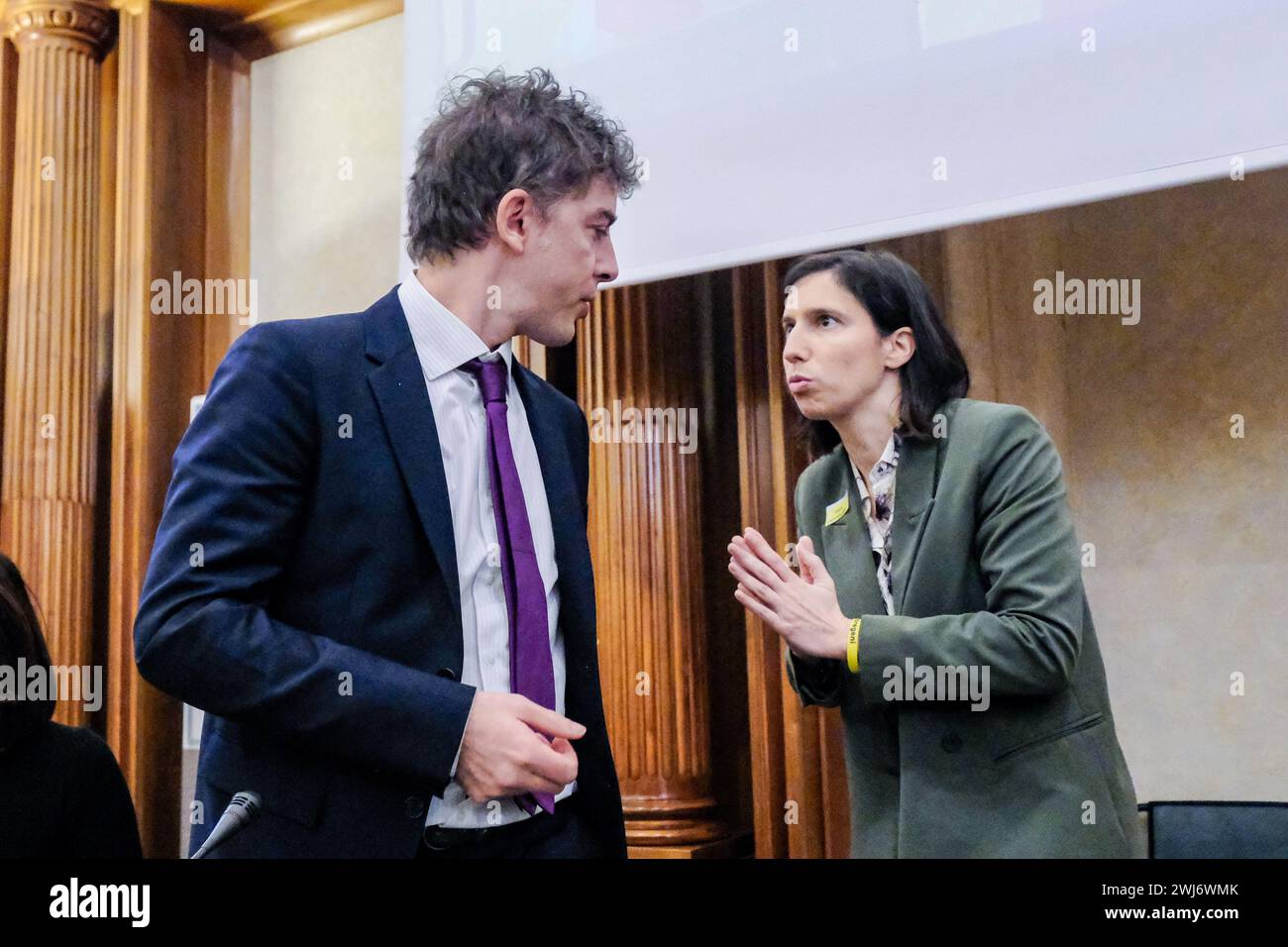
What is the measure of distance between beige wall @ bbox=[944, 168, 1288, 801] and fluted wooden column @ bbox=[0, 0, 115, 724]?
8.39 ft

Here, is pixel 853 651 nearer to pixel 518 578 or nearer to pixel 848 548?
pixel 848 548

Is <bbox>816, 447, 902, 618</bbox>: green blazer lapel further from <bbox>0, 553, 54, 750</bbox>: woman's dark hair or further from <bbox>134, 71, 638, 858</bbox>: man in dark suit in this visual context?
<bbox>0, 553, 54, 750</bbox>: woman's dark hair

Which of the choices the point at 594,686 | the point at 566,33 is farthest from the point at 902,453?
the point at 566,33

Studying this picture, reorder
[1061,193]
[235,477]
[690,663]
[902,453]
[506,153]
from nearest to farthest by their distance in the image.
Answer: [235,477] < [506,153] < [902,453] < [1061,193] < [690,663]

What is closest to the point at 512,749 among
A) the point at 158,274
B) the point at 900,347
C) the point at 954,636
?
the point at 954,636

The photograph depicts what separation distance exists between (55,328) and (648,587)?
2019mm

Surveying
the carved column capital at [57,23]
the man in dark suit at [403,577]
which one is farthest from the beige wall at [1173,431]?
the carved column capital at [57,23]

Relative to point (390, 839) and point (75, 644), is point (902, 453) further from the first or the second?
point (75, 644)

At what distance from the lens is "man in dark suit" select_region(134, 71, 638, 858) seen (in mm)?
1355

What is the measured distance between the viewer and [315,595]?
1456 mm

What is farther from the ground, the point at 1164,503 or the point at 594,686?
the point at 1164,503

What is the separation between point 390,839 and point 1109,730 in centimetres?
117

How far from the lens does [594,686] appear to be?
164 centimetres

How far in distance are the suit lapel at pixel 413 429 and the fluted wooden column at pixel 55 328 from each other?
2338 mm
